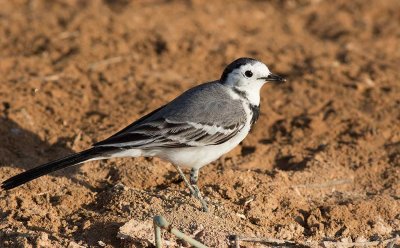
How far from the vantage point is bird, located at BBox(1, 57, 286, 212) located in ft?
22.0

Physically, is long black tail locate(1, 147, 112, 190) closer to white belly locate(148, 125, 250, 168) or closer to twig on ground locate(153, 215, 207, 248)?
white belly locate(148, 125, 250, 168)

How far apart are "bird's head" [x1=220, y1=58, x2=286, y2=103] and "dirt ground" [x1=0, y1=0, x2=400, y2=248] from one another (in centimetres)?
92

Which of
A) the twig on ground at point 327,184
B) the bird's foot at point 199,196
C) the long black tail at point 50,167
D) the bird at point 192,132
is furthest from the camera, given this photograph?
the twig on ground at point 327,184

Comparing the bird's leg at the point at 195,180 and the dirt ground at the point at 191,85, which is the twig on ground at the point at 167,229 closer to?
the dirt ground at the point at 191,85

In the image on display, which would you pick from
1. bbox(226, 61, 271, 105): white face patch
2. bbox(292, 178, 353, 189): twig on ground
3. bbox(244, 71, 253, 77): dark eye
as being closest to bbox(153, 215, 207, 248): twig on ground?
bbox(292, 178, 353, 189): twig on ground

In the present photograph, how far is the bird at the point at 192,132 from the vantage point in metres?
6.70

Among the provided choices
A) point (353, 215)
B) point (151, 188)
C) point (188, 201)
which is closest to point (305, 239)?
point (353, 215)

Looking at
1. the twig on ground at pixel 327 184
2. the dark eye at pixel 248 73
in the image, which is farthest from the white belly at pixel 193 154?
the twig on ground at pixel 327 184

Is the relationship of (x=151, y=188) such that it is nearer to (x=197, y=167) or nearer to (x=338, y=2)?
(x=197, y=167)

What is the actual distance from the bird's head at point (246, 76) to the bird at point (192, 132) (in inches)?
0.4

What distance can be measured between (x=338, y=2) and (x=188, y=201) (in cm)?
778

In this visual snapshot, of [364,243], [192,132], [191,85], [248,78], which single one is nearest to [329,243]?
[364,243]

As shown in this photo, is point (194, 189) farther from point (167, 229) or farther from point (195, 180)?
point (167, 229)

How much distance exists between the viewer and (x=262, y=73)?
7391mm
